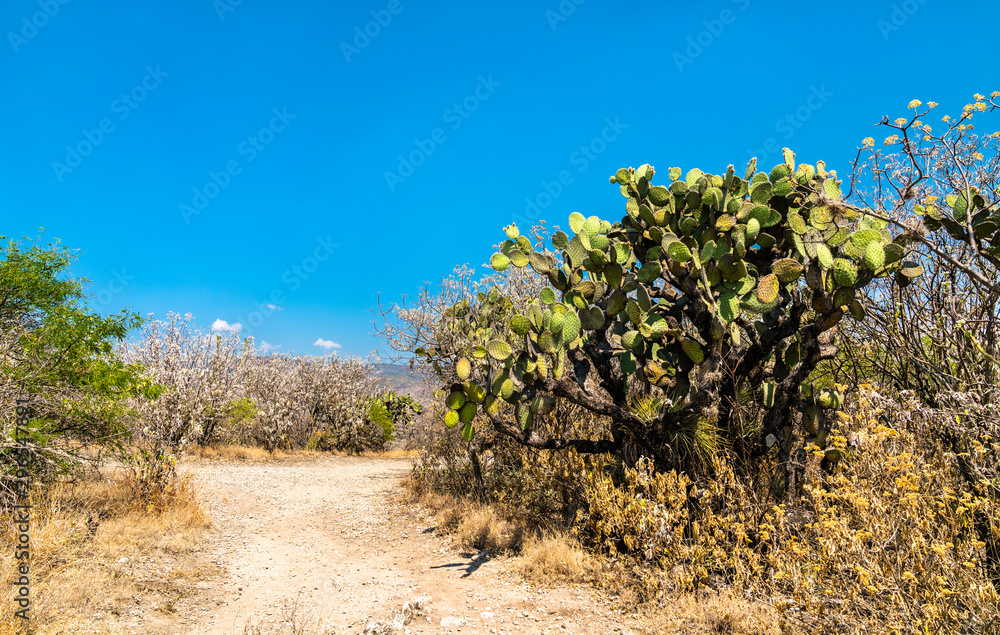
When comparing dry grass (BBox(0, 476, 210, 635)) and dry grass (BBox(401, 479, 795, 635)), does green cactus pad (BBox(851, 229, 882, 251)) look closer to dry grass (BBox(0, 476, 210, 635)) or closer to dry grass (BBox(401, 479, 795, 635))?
dry grass (BBox(401, 479, 795, 635))

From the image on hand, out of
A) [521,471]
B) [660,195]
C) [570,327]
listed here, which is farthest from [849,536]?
[521,471]

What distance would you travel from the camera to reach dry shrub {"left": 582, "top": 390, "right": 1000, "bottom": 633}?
8.18 feet

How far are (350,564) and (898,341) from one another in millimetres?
5658

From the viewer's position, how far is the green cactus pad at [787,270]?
3.93m

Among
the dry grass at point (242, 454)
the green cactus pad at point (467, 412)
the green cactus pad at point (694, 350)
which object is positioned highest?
the green cactus pad at point (694, 350)

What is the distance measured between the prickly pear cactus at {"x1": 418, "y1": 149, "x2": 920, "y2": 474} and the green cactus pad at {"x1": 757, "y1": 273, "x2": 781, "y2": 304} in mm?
10

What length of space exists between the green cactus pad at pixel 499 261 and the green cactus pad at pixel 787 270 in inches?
95.9

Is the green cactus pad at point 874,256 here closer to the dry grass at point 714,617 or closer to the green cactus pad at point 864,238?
the green cactus pad at point 864,238

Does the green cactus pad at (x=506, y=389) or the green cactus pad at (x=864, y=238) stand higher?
the green cactus pad at (x=864, y=238)

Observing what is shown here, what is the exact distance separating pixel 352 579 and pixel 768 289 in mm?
4667

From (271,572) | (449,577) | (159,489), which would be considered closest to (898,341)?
(449,577)

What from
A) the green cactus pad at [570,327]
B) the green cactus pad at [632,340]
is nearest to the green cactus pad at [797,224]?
the green cactus pad at [632,340]

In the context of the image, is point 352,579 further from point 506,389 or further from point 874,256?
point 874,256

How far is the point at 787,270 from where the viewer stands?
3.96 metres
